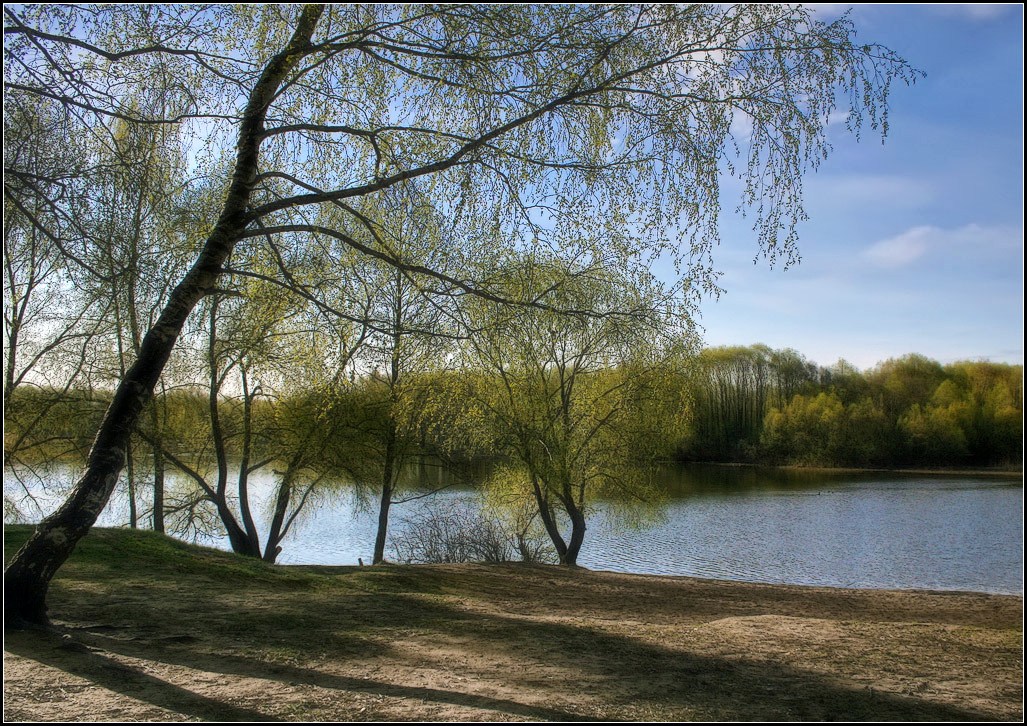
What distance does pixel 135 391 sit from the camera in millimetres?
5594

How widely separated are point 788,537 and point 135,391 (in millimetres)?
21560

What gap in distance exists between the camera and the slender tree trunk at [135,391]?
4.96 meters

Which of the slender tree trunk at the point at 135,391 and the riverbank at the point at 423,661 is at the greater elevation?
the slender tree trunk at the point at 135,391

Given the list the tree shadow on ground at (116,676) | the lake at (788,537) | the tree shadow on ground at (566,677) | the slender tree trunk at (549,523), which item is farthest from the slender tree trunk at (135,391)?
the slender tree trunk at (549,523)

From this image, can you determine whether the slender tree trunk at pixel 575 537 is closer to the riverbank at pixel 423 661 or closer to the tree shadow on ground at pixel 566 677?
the riverbank at pixel 423 661

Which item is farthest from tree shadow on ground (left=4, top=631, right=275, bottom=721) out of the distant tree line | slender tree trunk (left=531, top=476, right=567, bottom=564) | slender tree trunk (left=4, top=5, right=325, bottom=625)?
the distant tree line

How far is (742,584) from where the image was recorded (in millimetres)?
14406

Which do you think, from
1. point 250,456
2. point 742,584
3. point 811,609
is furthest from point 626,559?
point 250,456

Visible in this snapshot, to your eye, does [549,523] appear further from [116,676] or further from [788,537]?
[116,676]

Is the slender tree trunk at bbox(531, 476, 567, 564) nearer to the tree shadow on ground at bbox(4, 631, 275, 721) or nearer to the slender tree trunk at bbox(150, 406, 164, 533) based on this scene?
the slender tree trunk at bbox(150, 406, 164, 533)

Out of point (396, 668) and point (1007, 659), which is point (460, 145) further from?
point (1007, 659)

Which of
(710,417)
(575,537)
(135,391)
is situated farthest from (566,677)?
(710,417)

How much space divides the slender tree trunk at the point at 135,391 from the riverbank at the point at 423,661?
37 centimetres

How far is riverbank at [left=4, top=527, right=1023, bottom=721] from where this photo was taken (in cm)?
384
